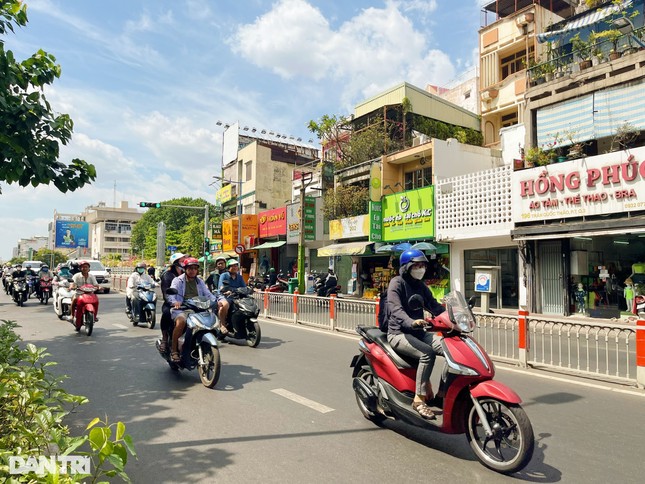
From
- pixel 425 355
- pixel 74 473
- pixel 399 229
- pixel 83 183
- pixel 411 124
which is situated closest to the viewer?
pixel 74 473

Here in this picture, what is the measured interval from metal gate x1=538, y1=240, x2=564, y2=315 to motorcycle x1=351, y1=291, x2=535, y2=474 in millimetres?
13018

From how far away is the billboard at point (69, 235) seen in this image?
2210 inches

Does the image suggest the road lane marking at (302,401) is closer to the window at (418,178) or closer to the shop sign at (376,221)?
the shop sign at (376,221)

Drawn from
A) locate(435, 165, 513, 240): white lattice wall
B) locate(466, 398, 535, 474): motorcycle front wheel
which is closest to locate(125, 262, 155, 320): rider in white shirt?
locate(466, 398, 535, 474): motorcycle front wheel

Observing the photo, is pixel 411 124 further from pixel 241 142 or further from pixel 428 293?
pixel 241 142

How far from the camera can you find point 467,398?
3646 mm

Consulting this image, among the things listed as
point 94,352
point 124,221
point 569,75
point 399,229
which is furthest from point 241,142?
point 124,221

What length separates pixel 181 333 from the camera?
6.31m

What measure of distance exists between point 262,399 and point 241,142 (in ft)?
139

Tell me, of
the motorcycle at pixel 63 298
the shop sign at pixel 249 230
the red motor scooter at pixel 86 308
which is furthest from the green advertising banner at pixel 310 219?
the red motor scooter at pixel 86 308

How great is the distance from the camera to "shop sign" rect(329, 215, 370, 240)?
2283cm

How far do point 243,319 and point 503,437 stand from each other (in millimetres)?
6538

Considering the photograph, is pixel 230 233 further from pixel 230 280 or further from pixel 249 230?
pixel 230 280

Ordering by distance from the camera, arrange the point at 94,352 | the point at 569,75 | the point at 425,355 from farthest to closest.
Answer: the point at 569,75
the point at 94,352
the point at 425,355
